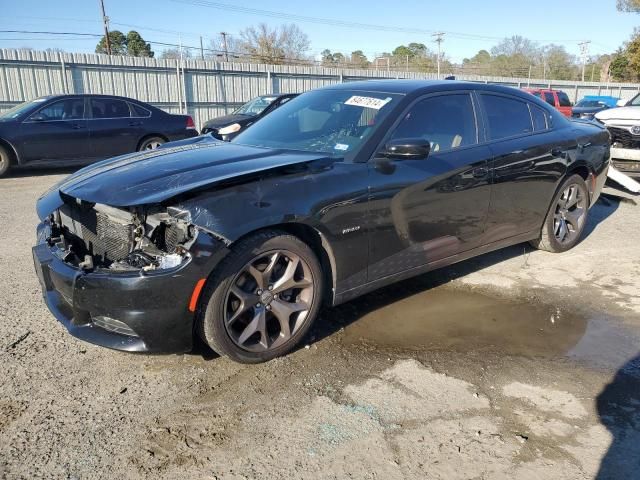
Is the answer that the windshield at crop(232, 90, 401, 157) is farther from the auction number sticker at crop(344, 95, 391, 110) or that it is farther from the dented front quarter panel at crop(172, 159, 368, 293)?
the dented front quarter panel at crop(172, 159, 368, 293)

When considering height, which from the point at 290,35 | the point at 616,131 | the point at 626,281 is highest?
the point at 290,35

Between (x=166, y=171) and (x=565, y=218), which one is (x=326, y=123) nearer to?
(x=166, y=171)

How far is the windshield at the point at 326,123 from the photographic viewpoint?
363cm

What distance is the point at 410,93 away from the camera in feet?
12.6

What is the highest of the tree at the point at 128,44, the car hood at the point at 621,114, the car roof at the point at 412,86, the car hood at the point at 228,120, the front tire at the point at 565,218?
the tree at the point at 128,44

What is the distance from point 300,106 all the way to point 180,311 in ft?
7.34

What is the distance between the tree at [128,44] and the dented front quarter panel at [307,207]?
62.4 metres

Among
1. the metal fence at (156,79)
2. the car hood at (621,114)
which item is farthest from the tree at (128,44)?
the car hood at (621,114)

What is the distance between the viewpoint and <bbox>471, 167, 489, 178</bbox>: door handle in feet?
13.2

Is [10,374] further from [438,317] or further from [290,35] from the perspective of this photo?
[290,35]

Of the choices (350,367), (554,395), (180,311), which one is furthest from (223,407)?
(554,395)

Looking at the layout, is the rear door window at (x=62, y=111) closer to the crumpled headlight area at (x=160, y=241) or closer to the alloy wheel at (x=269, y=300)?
the crumpled headlight area at (x=160, y=241)

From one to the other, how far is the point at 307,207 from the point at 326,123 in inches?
42.0

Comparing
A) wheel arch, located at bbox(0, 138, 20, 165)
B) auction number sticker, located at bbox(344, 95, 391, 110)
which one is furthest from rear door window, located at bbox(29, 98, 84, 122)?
auction number sticker, located at bbox(344, 95, 391, 110)
